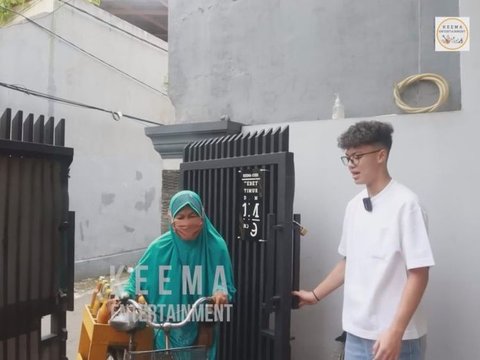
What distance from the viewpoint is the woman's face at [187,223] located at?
244cm

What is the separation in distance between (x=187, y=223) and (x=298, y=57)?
1.82 metres

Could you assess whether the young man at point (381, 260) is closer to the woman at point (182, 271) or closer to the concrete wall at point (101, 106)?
the woman at point (182, 271)

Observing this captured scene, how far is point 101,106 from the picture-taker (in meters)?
9.16

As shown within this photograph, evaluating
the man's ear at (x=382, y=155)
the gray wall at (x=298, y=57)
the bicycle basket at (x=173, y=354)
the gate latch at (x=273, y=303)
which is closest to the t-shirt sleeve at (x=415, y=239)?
the man's ear at (x=382, y=155)

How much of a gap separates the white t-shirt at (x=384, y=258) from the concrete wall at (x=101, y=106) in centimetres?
710

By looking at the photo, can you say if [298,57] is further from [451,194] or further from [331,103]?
[451,194]

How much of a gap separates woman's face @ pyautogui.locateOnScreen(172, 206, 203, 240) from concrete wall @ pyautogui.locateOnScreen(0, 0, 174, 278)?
6.28 meters

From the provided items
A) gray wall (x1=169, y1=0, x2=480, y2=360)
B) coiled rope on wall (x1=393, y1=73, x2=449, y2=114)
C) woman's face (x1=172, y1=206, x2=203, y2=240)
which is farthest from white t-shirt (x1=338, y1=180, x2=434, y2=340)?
coiled rope on wall (x1=393, y1=73, x2=449, y2=114)

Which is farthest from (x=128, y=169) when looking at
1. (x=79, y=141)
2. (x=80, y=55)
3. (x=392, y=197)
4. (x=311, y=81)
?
(x=392, y=197)

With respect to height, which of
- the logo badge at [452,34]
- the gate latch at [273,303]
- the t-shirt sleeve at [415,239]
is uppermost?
the logo badge at [452,34]

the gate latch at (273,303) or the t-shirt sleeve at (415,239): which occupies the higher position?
the t-shirt sleeve at (415,239)

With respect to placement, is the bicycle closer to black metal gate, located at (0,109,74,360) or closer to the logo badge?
black metal gate, located at (0,109,74,360)

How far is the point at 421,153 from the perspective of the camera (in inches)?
108

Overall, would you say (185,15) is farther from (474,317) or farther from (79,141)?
(79,141)
